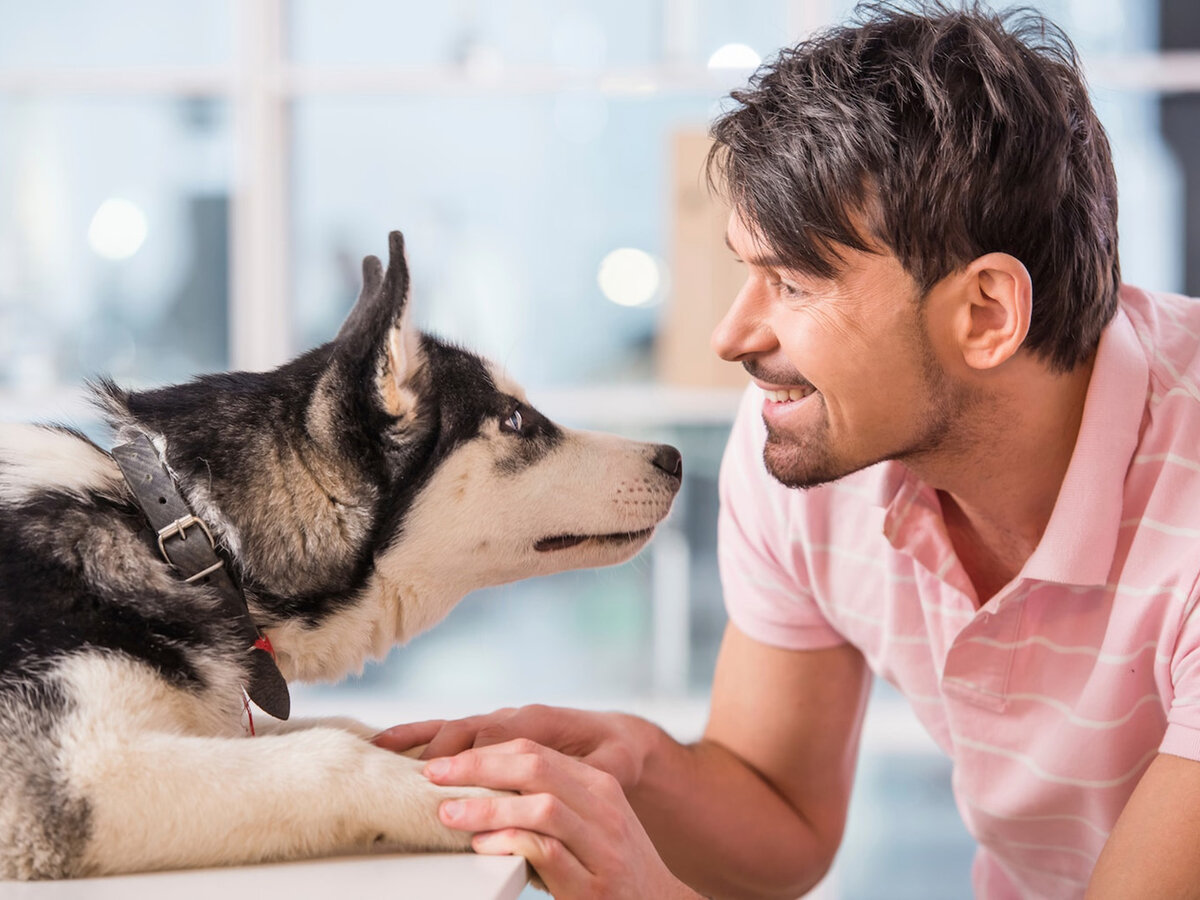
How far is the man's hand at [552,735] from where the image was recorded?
1.05 m

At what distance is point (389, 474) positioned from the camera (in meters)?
1.12

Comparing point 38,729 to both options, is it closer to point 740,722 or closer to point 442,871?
point 442,871

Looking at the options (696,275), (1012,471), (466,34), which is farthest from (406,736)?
(466,34)

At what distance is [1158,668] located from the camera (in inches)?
44.3

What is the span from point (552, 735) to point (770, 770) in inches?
16.7

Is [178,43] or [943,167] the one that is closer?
[943,167]

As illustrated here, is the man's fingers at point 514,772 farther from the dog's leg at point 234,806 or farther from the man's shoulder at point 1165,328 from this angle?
the man's shoulder at point 1165,328

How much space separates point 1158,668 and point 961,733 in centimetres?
25

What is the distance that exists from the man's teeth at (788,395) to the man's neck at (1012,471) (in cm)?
16

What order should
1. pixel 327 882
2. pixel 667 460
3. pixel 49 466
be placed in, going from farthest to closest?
pixel 667 460, pixel 49 466, pixel 327 882

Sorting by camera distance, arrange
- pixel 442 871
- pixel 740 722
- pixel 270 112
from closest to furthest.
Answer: pixel 442 871, pixel 740 722, pixel 270 112

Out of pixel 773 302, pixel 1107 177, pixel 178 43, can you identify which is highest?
pixel 178 43

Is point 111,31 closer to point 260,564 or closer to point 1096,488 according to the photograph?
point 260,564

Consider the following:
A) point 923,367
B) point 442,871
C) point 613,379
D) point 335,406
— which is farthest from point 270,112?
point 442,871
